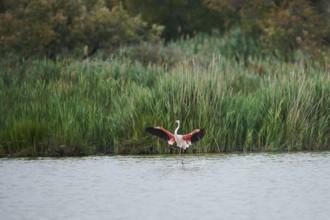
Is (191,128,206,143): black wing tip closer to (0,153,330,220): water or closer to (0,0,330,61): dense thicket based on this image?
(0,153,330,220): water

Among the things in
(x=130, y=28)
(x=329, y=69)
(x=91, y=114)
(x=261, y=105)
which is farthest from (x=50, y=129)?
(x=130, y=28)

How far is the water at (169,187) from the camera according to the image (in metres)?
11.3

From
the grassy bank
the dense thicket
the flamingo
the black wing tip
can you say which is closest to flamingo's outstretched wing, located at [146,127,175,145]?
the flamingo

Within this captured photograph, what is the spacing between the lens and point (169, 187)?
1315cm

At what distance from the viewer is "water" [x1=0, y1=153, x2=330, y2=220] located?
1133cm

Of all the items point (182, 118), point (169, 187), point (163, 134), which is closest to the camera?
point (169, 187)

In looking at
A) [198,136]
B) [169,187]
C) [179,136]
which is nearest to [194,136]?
[198,136]

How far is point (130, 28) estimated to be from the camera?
94.2 feet

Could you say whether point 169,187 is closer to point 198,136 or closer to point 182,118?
point 198,136

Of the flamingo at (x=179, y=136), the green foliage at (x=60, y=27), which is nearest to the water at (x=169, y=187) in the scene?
the flamingo at (x=179, y=136)

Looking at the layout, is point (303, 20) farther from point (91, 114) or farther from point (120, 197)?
point (120, 197)

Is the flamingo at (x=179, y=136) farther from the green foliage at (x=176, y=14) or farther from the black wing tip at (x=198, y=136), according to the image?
the green foliage at (x=176, y=14)

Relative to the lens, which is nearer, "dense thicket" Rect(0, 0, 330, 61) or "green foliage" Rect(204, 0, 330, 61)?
"dense thicket" Rect(0, 0, 330, 61)

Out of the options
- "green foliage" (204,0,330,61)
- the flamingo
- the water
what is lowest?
the water
